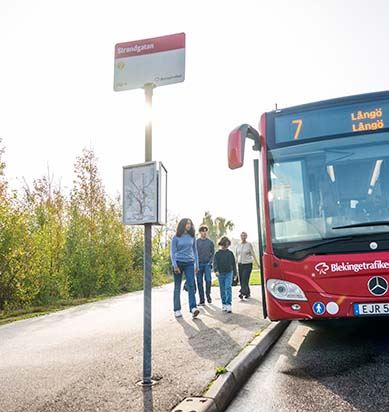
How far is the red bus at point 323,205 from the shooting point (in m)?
5.39

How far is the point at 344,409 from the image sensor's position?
3787 millimetres

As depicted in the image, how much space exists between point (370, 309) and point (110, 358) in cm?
318

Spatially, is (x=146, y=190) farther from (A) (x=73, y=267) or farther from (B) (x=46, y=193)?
(B) (x=46, y=193)

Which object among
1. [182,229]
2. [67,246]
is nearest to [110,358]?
[182,229]

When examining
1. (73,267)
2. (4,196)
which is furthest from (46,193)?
(4,196)

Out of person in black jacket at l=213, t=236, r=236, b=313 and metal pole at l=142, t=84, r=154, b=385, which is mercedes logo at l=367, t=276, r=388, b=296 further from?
person in black jacket at l=213, t=236, r=236, b=313

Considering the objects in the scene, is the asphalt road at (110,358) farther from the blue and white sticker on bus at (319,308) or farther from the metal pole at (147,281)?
the blue and white sticker on bus at (319,308)

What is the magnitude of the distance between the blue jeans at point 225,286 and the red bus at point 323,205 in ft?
11.0

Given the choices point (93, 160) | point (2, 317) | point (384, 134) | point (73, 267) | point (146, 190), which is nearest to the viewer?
point (146, 190)

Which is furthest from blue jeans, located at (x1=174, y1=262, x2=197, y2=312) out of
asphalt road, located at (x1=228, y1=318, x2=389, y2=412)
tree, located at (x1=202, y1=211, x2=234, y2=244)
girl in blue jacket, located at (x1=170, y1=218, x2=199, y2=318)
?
tree, located at (x1=202, y1=211, x2=234, y2=244)

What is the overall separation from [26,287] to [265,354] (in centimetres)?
889

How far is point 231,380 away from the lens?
174 inches

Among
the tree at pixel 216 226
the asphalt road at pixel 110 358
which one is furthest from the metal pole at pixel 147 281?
the tree at pixel 216 226

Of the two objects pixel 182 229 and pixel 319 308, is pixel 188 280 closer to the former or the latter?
pixel 182 229
